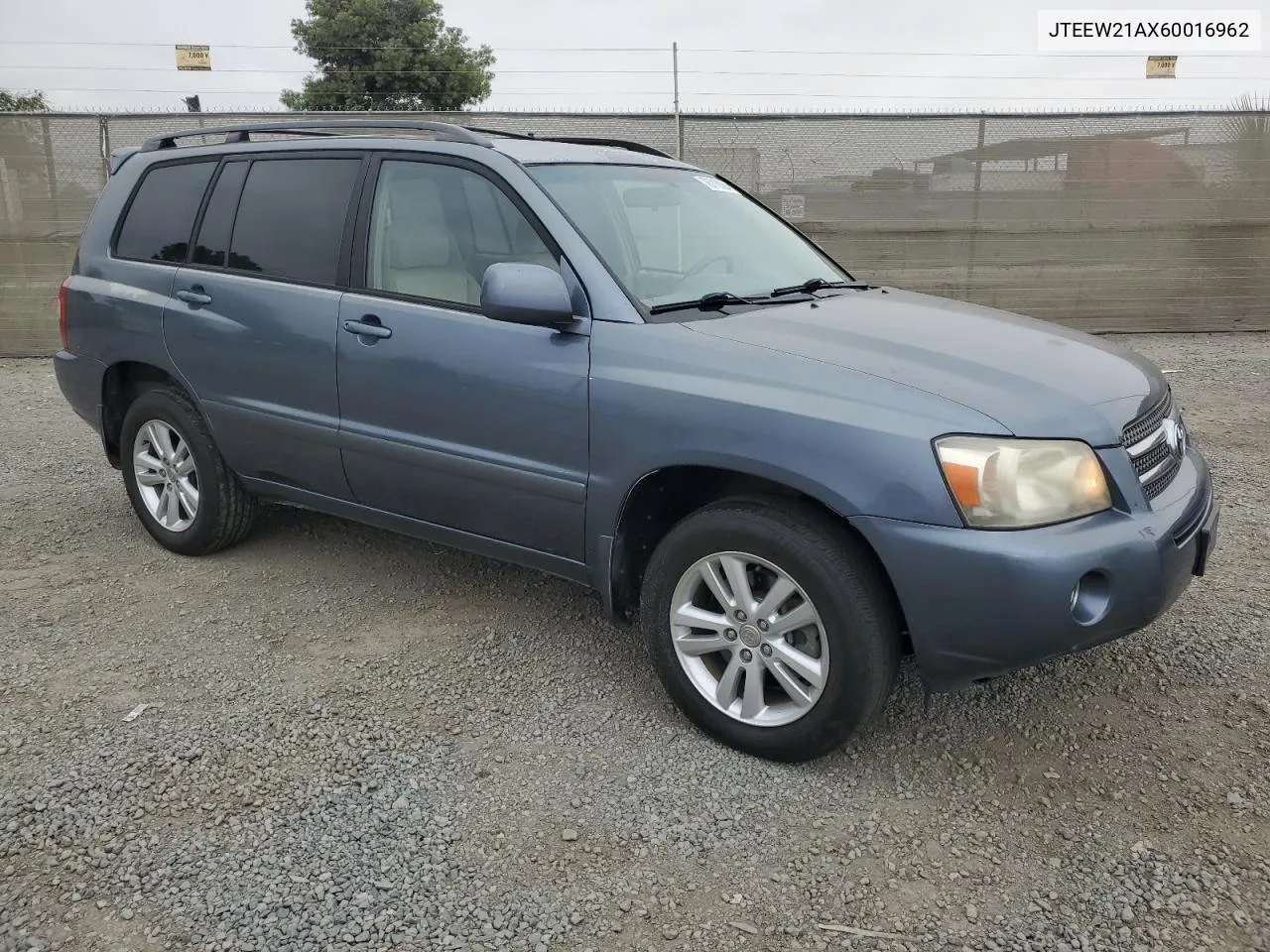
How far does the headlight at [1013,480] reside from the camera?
2418 mm

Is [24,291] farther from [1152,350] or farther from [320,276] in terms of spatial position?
[1152,350]

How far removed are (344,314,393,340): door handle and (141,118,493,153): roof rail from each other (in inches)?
26.9

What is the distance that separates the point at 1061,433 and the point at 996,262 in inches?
302

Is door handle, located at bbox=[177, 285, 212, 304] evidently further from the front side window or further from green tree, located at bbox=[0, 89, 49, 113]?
green tree, located at bbox=[0, 89, 49, 113]

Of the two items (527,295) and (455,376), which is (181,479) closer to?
(455,376)

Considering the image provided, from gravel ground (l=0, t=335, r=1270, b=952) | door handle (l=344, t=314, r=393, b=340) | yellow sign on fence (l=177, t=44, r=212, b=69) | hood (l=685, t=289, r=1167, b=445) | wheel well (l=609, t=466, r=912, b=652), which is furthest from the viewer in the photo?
yellow sign on fence (l=177, t=44, r=212, b=69)

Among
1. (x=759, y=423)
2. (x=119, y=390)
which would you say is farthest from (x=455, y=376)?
(x=119, y=390)

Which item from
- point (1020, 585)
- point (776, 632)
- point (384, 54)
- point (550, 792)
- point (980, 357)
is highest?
point (384, 54)

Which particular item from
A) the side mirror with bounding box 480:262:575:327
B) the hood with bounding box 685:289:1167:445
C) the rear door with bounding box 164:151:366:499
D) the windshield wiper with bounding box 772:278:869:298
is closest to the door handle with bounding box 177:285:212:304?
the rear door with bounding box 164:151:366:499

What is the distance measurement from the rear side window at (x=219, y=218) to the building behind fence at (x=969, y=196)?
5266 mm

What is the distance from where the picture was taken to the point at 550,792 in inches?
107

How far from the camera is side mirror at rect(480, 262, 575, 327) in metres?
2.90

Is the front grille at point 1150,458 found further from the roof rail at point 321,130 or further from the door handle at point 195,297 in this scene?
the door handle at point 195,297

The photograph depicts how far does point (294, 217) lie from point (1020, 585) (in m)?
2.91
